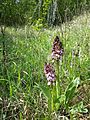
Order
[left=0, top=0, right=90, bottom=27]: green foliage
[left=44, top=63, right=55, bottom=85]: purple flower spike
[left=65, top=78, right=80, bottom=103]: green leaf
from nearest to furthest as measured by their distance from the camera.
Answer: [left=44, top=63, right=55, bottom=85]: purple flower spike < [left=65, top=78, right=80, bottom=103]: green leaf < [left=0, top=0, right=90, bottom=27]: green foliage

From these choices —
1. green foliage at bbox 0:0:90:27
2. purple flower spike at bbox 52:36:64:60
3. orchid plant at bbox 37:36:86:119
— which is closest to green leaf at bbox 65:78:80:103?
orchid plant at bbox 37:36:86:119

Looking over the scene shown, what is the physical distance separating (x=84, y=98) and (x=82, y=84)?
250 millimetres

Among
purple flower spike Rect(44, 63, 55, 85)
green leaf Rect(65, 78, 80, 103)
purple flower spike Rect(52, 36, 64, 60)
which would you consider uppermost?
purple flower spike Rect(52, 36, 64, 60)

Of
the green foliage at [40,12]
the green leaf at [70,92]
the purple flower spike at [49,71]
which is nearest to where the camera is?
the purple flower spike at [49,71]

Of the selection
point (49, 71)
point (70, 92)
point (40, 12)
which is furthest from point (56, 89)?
point (40, 12)

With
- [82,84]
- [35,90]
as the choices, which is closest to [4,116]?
[35,90]

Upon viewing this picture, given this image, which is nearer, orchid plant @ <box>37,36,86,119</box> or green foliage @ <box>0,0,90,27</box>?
orchid plant @ <box>37,36,86,119</box>

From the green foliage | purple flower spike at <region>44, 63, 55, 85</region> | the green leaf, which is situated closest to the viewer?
purple flower spike at <region>44, 63, 55, 85</region>

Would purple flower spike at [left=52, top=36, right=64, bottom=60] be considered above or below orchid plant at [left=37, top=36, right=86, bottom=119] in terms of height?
above

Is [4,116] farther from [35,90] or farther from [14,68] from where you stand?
[14,68]

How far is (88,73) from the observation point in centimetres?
229

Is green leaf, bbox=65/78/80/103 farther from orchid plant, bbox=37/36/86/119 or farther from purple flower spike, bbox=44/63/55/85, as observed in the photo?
purple flower spike, bbox=44/63/55/85

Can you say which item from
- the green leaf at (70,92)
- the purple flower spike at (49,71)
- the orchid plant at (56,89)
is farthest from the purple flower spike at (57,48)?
the green leaf at (70,92)

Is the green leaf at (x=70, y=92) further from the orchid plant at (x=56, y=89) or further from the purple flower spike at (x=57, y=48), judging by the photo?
the purple flower spike at (x=57, y=48)
